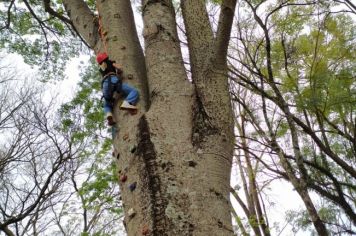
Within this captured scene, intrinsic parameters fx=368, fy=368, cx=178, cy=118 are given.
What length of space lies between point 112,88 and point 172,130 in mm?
649

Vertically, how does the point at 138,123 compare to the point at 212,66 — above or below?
below

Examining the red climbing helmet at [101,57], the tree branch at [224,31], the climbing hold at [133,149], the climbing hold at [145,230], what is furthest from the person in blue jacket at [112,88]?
the climbing hold at [145,230]

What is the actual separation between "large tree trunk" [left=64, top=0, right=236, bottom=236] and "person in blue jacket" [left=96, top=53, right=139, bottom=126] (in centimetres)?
5

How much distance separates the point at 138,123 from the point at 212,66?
601mm

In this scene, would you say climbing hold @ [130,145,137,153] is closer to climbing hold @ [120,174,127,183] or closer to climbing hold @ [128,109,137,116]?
climbing hold @ [120,174,127,183]

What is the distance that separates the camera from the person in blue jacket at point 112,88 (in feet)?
6.82

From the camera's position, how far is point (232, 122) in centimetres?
200

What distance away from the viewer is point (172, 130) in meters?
1.80

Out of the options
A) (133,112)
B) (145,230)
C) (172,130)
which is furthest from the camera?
(133,112)

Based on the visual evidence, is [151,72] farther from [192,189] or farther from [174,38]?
[192,189]

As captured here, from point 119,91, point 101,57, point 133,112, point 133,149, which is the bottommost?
point 133,149

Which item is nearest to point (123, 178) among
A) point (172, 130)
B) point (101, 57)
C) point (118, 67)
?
point (172, 130)

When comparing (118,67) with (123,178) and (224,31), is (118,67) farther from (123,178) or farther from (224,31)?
(123,178)

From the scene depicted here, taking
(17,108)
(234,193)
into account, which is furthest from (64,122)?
(234,193)
